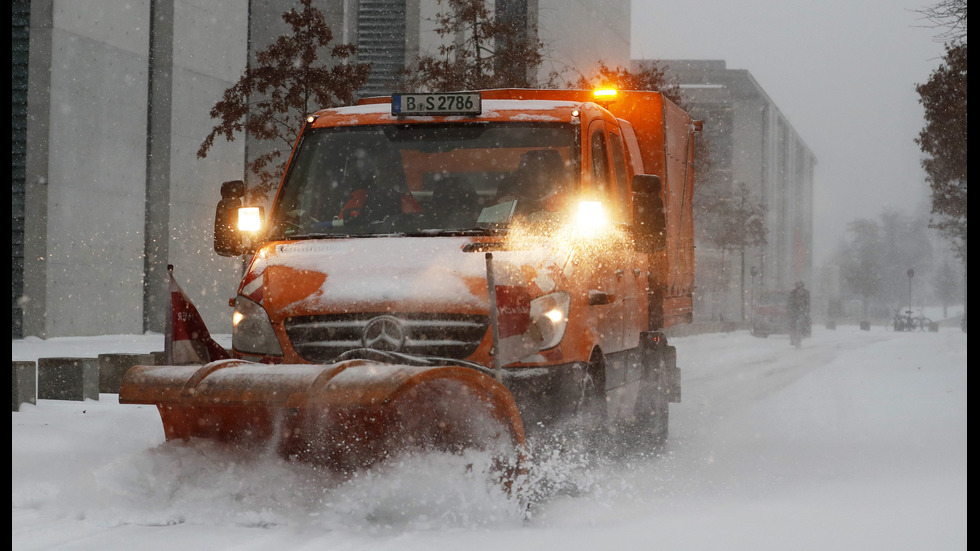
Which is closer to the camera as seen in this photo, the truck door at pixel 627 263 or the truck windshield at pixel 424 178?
A: the truck windshield at pixel 424 178

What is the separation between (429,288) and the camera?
5539 mm

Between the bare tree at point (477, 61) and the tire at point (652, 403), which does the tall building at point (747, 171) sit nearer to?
the bare tree at point (477, 61)

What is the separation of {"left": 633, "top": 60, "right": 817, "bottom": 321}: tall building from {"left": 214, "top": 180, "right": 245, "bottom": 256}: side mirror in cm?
6328

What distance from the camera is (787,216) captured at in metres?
117

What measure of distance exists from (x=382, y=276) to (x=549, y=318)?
0.87 metres

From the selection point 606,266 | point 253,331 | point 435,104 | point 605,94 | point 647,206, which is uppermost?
point 605,94

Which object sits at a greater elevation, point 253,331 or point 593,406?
point 253,331

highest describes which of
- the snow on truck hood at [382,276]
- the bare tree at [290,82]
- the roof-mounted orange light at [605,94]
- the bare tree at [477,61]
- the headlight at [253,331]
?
the bare tree at [477,61]

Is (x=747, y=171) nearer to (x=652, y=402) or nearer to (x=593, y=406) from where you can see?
(x=652, y=402)

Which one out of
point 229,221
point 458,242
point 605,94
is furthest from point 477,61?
point 458,242

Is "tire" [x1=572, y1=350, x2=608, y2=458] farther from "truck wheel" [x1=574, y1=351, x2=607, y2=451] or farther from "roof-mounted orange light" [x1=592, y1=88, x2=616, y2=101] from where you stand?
"roof-mounted orange light" [x1=592, y1=88, x2=616, y2=101]

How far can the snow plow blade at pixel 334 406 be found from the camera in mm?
4848

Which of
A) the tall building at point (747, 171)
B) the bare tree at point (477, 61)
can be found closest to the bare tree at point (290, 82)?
the bare tree at point (477, 61)
